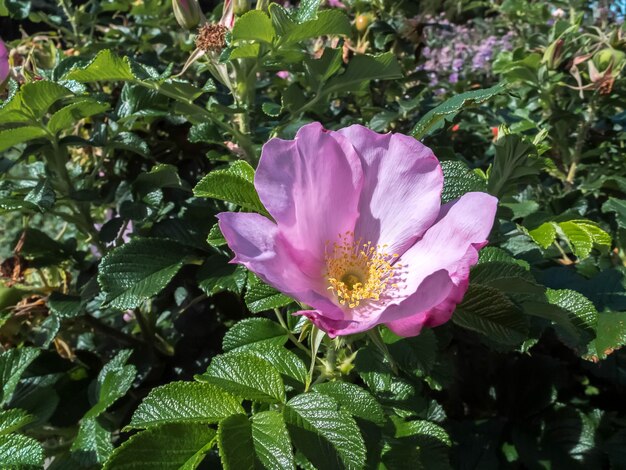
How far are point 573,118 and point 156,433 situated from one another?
130 centimetres

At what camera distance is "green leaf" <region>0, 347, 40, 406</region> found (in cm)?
87

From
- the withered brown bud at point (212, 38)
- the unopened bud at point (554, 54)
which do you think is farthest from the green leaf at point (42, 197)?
the unopened bud at point (554, 54)

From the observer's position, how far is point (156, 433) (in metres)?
0.62

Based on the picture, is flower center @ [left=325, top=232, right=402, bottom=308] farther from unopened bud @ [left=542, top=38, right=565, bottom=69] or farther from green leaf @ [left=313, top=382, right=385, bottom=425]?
unopened bud @ [left=542, top=38, right=565, bottom=69]

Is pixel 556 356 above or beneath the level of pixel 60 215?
beneath

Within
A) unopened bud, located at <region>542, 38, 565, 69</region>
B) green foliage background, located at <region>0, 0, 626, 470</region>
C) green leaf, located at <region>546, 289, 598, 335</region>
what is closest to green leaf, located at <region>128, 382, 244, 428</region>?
green foliage background, located at <region>0, 0, 626, 470</region>

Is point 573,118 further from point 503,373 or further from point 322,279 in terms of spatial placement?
point 322,279

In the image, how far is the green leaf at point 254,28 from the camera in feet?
2.65

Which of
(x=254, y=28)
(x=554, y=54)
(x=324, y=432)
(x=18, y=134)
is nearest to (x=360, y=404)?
(x=324, y=432)

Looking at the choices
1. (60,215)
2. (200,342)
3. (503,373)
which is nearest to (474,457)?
(503,373)

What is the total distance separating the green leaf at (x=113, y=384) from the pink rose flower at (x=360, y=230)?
367 millimetres

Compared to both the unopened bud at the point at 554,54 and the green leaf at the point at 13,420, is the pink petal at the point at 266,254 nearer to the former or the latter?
the green leaf at the point at 13,420

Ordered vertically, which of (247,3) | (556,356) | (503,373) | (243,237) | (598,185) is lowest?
(556,356)

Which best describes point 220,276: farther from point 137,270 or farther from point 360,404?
point 360,404
